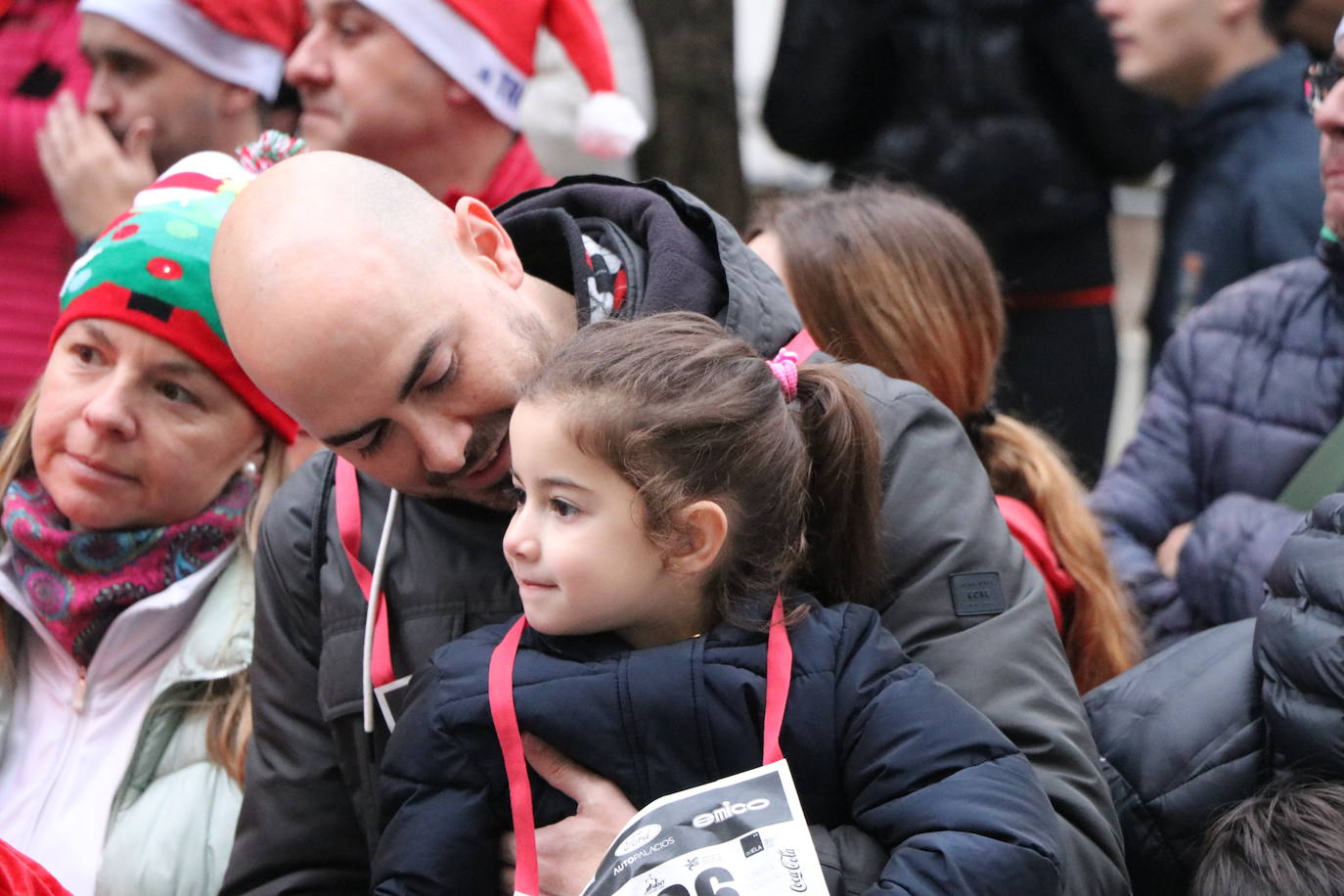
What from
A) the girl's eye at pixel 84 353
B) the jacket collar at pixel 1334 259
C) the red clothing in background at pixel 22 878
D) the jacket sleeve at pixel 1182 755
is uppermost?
the jacket collar at pixel 1334 259

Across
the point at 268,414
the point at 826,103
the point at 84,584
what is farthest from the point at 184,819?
the point at 826,103

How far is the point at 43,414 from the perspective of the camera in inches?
106

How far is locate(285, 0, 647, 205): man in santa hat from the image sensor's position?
3357 mm

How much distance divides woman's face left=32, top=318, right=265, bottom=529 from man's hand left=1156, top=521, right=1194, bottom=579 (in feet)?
5.71

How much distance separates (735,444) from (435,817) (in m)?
0.57

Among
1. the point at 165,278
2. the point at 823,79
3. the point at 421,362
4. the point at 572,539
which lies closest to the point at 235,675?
the point at 165,278

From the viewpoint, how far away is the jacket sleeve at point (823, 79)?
4176mm

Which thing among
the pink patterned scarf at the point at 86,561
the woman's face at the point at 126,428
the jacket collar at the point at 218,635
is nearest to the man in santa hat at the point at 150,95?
the woman's face at the point at 126,428

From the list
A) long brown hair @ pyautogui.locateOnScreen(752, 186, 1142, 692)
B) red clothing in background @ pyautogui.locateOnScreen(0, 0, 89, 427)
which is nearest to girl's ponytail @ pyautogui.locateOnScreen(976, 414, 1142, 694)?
long brown hair @ pyautogui.locateOnScreen(752, 186, 1142, 692)

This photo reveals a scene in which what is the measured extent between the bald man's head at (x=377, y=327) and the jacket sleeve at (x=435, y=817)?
319 mm

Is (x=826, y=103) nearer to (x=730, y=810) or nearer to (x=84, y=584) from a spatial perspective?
(x=84, y=584)

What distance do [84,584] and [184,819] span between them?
1.46ft

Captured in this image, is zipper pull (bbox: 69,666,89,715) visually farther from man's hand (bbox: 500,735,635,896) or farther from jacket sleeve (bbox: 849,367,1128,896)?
jacket sleeve (bbox: 849,367,1128,896)

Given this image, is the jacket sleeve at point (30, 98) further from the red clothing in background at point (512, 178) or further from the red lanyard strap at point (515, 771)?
the red lanyard strap at point (515, 771)
